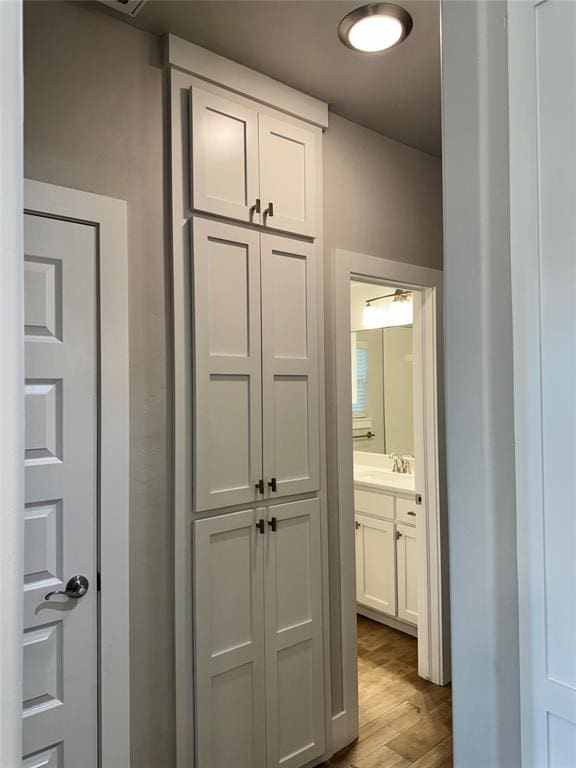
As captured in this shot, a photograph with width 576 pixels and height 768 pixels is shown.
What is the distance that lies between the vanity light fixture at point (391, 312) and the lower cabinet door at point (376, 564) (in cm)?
144

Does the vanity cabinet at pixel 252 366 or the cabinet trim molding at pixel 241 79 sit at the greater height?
the cabinet trim molding at pixel 241 79

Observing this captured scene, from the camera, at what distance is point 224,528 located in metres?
1.78

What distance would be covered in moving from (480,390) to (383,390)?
3.07m

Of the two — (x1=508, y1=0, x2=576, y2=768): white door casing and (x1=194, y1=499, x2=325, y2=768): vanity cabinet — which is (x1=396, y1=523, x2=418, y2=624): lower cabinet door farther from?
(x1=508, y1=0, x2=576, y2=768): white door casing

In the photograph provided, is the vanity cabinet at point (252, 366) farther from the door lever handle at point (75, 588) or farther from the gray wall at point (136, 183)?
the door lever handle at point (75, 588)

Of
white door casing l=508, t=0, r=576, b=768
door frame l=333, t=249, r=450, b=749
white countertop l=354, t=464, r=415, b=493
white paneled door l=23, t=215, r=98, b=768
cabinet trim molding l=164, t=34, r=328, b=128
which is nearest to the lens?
white door casing l=508, t=0, r=576, b=768

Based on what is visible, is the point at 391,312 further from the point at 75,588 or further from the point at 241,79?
the point at 75,588

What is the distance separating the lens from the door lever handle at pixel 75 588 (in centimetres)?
147

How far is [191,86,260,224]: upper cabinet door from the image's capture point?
5.63 feet

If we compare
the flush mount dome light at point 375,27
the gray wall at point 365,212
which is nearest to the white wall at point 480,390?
the flush mount dome light at point 375,27

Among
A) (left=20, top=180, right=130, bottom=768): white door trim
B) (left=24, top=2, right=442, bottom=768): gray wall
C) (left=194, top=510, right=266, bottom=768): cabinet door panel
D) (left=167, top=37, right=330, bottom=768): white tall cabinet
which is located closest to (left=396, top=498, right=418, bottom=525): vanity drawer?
(left=167, top=37, right=330, bottom=768): white tall cabinet

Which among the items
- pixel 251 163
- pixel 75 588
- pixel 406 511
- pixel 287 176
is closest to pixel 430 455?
pixel 406 511

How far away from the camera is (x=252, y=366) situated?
188 cm

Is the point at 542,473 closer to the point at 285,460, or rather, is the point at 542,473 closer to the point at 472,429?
Answer: the point at 472,429
